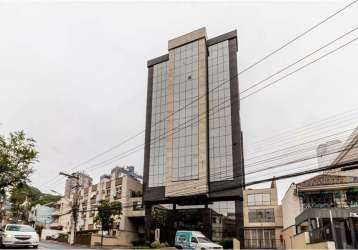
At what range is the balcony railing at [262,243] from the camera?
137ft

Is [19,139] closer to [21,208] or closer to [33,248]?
[33,248]

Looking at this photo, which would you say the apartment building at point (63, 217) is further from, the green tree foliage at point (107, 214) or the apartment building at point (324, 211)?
the apartment building at point (324, 211)

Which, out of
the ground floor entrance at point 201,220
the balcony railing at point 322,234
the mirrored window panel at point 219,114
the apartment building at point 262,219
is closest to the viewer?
the balcony railing at point 322,234

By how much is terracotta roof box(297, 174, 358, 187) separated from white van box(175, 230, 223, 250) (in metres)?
12.8

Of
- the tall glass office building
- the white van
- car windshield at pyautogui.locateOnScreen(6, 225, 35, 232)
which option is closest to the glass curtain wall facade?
the tall glass office building

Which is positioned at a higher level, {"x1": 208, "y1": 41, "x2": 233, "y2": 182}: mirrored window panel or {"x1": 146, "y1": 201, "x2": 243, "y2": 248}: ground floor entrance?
{"x1": 208, "y1": 41, "x2": 233, "y2": 182}: mirrored window panel

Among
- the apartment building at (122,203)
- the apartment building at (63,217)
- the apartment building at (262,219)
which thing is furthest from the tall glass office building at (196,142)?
the apartment building at (63,217)

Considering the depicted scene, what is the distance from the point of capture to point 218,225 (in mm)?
44531

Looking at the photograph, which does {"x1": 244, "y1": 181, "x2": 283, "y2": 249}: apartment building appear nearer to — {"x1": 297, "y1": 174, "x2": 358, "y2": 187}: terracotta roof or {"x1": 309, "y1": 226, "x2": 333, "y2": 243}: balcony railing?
{"x1": 297, "y1": 174, "x2": 358, "y2": 187}: terracotta roof

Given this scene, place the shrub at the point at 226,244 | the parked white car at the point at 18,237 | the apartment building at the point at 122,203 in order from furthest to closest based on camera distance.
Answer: the apartment building at the point at 122,203, the shrub at the point at 226,244, the parked white car at the point at 18,237

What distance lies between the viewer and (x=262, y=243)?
42625 millimetres

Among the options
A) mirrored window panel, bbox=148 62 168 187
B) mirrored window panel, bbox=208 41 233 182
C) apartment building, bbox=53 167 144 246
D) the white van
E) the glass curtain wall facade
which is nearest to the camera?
the white van

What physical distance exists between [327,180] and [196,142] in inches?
768

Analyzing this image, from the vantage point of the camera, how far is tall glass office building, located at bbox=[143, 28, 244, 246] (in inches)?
1762
